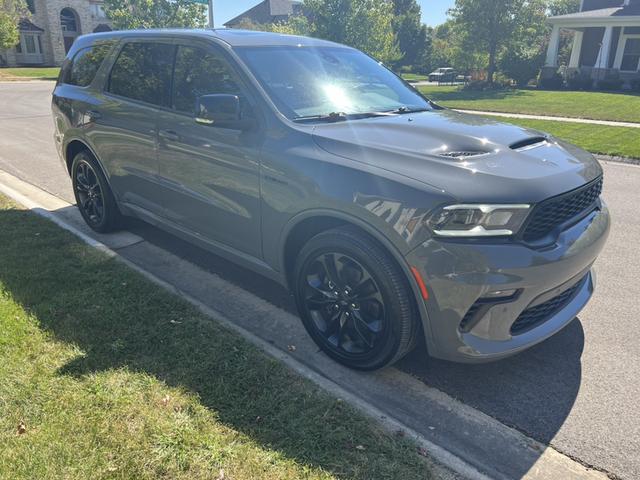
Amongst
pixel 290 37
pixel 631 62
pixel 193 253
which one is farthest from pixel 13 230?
pixel 631 62

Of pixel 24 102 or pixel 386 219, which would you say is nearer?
pixel 386 219

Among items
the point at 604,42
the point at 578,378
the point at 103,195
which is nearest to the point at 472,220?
the point at 578,378

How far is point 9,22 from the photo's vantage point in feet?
126

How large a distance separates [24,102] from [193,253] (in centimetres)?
1782

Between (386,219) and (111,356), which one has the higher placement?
(386,219)

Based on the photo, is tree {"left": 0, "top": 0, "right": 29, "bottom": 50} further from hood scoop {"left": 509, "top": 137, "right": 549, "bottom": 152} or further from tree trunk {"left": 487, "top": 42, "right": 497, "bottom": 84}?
hood scoop {"left": 509, "top": 137, "right": 549, "bottom": 152}

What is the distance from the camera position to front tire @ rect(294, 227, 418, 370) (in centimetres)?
286

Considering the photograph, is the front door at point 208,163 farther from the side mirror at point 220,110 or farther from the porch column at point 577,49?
the porch column at point 577,49

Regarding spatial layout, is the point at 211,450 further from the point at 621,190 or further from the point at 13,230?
the point at 621,190

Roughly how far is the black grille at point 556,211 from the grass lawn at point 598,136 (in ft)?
25.6

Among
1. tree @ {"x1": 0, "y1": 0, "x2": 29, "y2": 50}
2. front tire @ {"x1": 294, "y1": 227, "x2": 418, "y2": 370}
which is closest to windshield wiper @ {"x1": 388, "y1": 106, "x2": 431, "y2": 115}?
front tire @ {"x1": 294, "y1": 227, "x2": 418, "y2": 370}

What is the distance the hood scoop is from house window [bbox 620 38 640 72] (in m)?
30.5

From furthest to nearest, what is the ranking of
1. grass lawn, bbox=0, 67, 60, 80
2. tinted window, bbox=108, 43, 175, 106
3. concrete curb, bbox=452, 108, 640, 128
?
1. grass lawn, bbox=0, 67, 60, 80
2. concrete curb, bbox=452, 108, 640, 128
3. tinted window, bbox=108, 43, 175, 106

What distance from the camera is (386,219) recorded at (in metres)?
2.77
